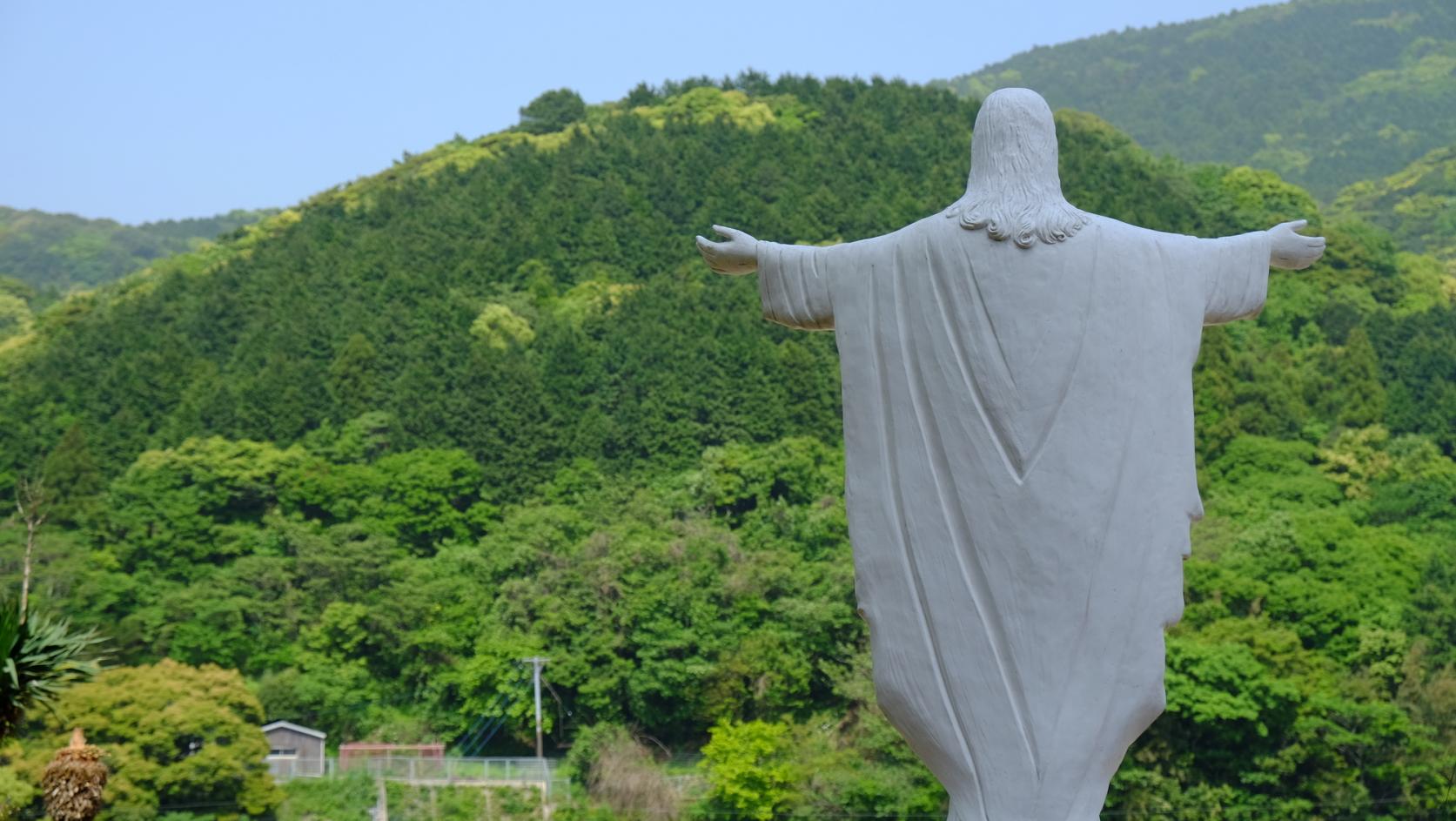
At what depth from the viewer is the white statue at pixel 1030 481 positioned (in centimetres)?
547

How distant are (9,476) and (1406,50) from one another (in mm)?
94030

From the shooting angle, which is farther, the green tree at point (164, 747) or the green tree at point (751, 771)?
the green tree at point (751, 771)

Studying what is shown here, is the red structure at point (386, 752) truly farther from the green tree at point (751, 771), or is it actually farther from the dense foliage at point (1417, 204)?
the dense foliage at point (1417, 204)

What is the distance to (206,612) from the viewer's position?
3212 centimetres

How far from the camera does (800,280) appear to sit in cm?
584

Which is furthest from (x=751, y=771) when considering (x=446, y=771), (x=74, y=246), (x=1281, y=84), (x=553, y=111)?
(x=1281, y=84)

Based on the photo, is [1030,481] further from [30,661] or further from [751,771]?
[751,771]

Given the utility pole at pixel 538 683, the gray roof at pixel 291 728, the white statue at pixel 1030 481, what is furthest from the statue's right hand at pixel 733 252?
the gray roof at pixel 291 728

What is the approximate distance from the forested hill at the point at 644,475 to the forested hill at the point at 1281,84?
38.7 m

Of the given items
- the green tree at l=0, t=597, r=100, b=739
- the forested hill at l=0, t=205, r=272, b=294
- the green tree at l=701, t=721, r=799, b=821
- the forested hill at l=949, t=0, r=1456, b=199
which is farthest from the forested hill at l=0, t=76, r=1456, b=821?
the forested hill at l=949, t=0, r=1456, b=199

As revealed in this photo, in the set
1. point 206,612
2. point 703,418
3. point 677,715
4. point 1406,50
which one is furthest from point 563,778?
point 1406,50

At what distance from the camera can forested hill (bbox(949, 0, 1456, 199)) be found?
95375mm

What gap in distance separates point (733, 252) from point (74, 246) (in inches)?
3468

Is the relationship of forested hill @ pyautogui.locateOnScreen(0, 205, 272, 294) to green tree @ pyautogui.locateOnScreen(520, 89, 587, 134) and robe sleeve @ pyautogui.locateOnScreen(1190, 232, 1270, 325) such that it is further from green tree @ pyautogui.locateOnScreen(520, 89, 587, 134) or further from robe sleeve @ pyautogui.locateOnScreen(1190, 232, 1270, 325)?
robe sleeve @ pyautogui.locateOnScreen(1190, 232, 1270, 325)
